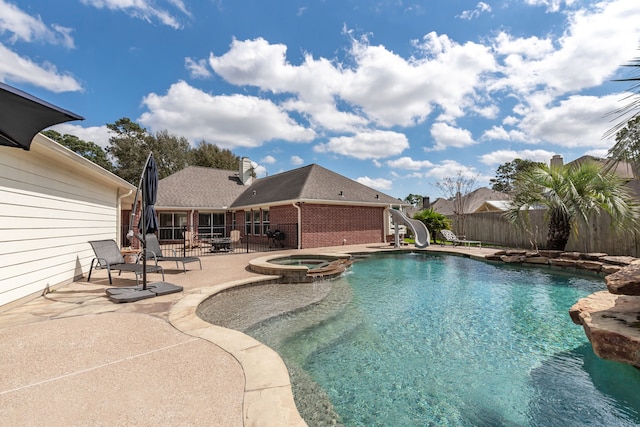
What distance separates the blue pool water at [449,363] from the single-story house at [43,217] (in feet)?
13.3

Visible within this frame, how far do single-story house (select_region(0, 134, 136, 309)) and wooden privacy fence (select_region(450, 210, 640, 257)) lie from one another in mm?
14071

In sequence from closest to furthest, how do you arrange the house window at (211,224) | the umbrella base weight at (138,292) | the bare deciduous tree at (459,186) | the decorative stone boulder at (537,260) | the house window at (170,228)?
the umbrella base weight at (138,292) < the decorative stone boulder at (537,260) < the house window at (170,228) < the house window at (211,224) < the bare deciduous tree at (459,186)

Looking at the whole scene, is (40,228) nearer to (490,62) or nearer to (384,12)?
(384,12)

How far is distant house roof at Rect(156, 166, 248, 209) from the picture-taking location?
18078 mm

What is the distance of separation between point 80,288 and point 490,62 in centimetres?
1331

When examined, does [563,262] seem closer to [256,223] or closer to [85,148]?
[256,223]

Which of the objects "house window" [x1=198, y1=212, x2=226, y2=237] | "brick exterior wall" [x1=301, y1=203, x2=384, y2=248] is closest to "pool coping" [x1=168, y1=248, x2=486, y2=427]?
"brick exterior wall" [x1=301, y1=203, x2=384, y2=248]

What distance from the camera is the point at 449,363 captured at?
346 centimetres

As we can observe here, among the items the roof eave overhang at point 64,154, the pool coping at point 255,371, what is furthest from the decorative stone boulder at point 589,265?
the roof eave overhang at point 64,154

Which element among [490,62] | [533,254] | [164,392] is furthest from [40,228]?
[533,254]

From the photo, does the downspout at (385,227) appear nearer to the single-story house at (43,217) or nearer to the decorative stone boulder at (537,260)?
the decorative stone boulder at (537,260)

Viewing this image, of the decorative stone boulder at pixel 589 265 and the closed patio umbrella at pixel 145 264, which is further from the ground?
the closed patio umbrella at pixel 145 264

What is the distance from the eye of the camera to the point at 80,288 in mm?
5812

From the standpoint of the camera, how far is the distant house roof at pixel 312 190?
50.2 ft
